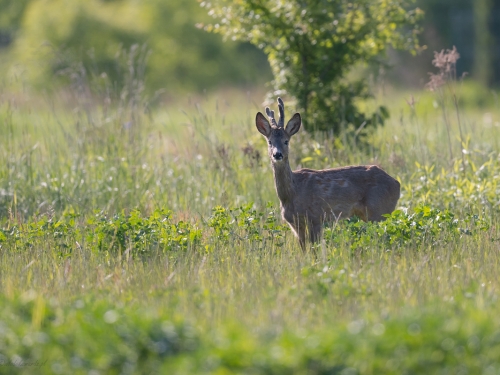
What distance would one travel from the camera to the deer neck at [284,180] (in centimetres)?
823

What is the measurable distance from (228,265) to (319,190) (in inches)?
72.6

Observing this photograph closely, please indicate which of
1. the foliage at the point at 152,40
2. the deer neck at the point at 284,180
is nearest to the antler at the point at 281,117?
the deer neck at the point at 284,180

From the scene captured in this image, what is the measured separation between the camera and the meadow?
4.30 meters

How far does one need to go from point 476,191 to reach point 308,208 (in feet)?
6.55

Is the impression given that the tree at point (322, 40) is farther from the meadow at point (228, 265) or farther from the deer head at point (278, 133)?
the deer head at point (278, 133)

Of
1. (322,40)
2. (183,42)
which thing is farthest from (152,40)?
(322,40)

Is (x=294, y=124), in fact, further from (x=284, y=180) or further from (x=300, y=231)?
(x=300, y=231)

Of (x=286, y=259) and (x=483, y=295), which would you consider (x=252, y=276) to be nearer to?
(x=286, y=259)

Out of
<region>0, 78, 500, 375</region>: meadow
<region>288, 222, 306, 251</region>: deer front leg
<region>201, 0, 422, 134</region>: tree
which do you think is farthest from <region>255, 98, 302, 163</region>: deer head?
<region>201, 0, 422, 134</region>: tree

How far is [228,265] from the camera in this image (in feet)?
22.5

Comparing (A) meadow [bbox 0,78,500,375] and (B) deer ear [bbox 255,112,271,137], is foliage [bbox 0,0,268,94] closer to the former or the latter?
(A) meadow [bbox 0,78,500,375]

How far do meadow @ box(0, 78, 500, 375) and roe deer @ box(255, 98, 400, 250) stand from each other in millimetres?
241

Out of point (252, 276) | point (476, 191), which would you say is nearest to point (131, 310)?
point (252, 276)

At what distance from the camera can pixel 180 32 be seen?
31.5 m
